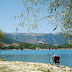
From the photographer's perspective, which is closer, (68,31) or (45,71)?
→ (68,31)

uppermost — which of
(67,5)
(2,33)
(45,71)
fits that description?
(67,5)

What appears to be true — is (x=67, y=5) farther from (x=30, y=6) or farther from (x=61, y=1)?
(x=30, y=6)

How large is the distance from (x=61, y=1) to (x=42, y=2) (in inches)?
47.1

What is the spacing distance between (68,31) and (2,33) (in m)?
17.0

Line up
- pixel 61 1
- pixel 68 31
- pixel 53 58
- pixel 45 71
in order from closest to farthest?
1. pixel 61 1
2. pixel 68 31
3. pixel 45 71
4. pixel 53 58

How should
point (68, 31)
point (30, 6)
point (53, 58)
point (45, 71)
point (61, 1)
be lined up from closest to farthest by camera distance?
point (61, 1), point (30, 6), point (68, 31), point (45, 71), point (53, 58)

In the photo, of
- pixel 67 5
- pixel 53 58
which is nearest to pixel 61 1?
pixel 67 5

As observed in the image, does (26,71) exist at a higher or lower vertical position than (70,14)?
lower

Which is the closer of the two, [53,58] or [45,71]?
[45,71]

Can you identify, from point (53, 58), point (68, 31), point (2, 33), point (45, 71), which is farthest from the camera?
point (2, 33)

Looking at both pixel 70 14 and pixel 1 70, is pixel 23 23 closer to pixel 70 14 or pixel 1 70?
pixel 70 14

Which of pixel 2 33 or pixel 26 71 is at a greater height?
pixel 2 33

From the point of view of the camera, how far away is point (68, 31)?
35.4 ft

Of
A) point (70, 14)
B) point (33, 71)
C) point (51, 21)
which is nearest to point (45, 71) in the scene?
point (33, 71)
